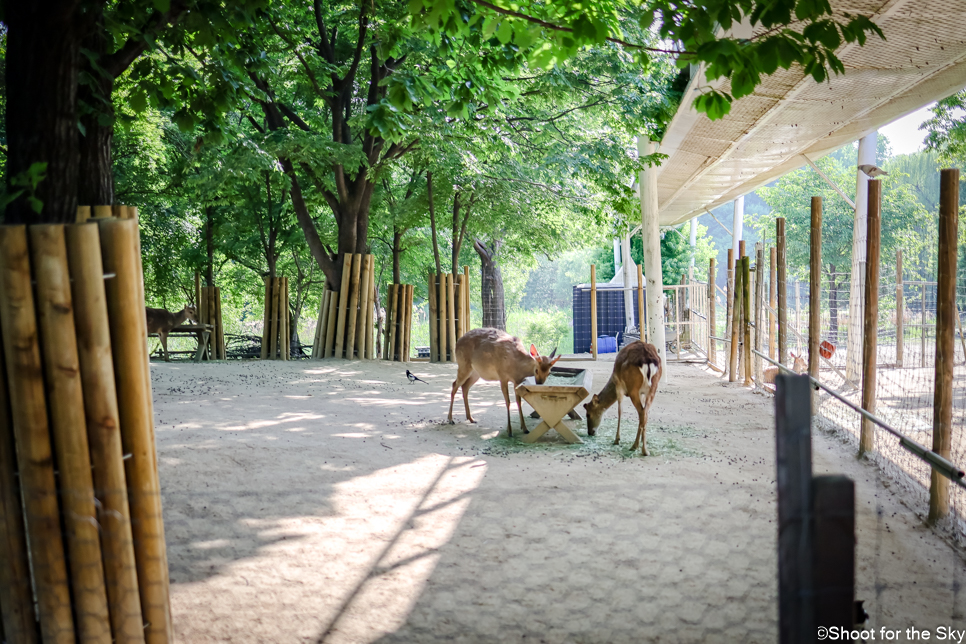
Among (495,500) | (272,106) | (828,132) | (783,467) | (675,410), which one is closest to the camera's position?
(783,467)

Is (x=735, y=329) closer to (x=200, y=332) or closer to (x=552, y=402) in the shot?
(x=552, y=402)

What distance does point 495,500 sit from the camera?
215 inches

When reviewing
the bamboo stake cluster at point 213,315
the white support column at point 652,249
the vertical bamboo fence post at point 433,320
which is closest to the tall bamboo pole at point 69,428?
the white support column at point 652,249

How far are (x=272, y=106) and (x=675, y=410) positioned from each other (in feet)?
32.1

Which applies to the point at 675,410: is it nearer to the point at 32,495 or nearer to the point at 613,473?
the point at 613,473

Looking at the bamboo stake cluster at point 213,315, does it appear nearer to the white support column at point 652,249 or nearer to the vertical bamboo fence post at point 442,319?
the vertical bamboo fence post at point 442,319

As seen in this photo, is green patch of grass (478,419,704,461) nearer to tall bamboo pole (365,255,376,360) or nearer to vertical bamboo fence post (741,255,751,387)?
vertical bamboo fence post (741,255,751,387)

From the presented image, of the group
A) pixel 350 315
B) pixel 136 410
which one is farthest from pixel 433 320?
pixel 136 410

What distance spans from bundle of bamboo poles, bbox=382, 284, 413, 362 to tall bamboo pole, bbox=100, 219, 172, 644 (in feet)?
43.2

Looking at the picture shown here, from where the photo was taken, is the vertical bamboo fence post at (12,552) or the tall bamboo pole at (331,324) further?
the tall bamboo pole at (331,324)

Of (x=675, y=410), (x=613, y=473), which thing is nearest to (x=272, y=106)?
(x=675, y=410)

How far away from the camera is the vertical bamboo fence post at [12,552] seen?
106 inches

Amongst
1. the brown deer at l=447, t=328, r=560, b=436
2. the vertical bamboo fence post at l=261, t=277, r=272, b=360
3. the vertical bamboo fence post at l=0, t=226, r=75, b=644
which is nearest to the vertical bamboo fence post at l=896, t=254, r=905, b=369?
the brown deer at l=447, t=328, r=560, b=436

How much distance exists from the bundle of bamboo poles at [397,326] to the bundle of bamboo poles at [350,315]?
582 mm
